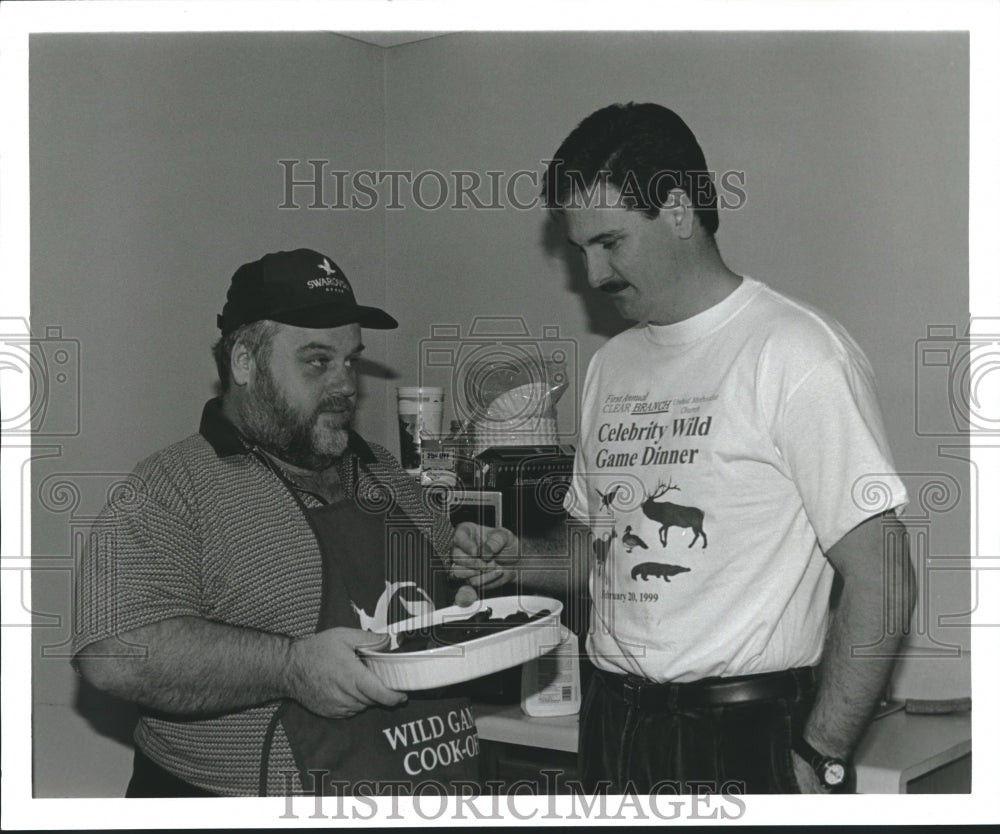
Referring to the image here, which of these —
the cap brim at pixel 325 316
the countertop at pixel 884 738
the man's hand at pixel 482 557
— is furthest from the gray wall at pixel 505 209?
the man's hand at pixel 482 557

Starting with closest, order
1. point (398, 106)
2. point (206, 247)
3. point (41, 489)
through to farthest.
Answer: point (41, 489) < point (206, 247) < point (398, 106)

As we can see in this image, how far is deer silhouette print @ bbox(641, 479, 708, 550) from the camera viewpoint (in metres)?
1.49

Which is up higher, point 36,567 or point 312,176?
point 312,176

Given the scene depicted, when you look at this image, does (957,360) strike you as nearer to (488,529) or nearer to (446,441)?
(488,529)

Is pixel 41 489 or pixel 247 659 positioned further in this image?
pixel 41 489

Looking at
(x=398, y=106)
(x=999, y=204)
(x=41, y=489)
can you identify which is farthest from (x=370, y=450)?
(x=999, y=204)

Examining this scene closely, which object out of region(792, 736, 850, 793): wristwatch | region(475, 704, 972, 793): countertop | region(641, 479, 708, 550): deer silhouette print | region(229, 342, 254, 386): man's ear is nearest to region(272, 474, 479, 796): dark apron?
region(475, 704, 972, 793): countertop

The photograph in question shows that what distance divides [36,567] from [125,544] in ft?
1.03

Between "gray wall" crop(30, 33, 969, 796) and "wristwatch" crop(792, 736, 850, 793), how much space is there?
523mm

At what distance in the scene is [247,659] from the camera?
1.55m

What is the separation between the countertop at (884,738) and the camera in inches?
60.9

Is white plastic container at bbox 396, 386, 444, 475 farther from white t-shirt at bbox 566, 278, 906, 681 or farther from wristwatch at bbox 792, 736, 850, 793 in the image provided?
wristwatch at bbox 792, 736, 850, 793

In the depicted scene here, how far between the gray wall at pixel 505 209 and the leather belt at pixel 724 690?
1.66ft

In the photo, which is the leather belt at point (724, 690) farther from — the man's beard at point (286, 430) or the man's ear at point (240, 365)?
the man's ear at point (240, 365)
